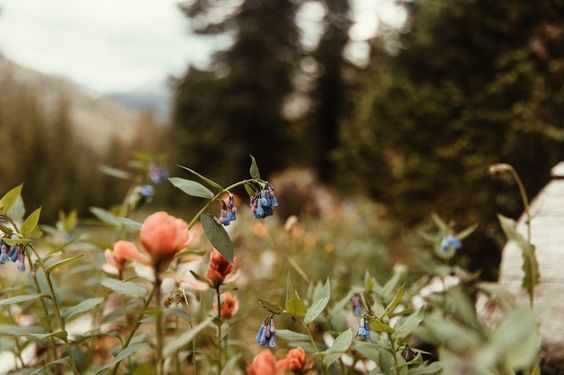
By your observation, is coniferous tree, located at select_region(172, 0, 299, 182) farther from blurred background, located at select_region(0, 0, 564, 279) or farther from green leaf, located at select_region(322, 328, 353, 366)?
green leaf, located at select_region(322, 328, 353, 366)

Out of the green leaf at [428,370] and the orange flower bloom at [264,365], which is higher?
the orange flower bloom at [264,365]

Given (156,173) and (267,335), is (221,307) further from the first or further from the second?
(156,173)

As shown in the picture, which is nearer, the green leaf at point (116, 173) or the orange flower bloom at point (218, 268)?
the orange flower bloom at point (218, 268)

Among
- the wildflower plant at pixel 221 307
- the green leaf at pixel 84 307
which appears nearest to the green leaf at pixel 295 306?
the wildflower plant at pixel 221 307

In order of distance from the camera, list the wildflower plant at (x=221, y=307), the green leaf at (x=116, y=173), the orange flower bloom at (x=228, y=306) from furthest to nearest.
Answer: the green leaf at (x=116, y=173), the orange flower bloom at (x=228, y=306), the wildflower plant at (x=221, y=307)

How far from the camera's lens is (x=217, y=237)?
0.74 meters

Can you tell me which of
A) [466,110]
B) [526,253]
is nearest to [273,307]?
[526,253]

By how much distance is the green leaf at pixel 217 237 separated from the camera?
→ 73cm

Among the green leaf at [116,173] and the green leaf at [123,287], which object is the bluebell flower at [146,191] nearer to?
the green leaf at [116,173]

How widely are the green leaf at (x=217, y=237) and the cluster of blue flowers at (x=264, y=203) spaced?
0.45ft

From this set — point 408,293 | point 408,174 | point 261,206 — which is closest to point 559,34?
point 408,174

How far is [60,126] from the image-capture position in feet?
36.4

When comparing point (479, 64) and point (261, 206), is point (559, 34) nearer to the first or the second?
point (479, 64)

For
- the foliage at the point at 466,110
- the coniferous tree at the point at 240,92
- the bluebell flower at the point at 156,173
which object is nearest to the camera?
the bluebell flower at the point at 156,173
